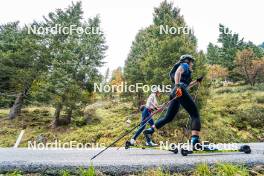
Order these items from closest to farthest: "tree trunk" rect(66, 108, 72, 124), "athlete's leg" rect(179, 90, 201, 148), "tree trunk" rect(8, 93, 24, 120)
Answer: "athlete's leg" rect(179, 90, 201, 148) → "tree trunk" rect(66, 108, 72, 124) → "tree trunk" rect(8, 93, 24, 120)

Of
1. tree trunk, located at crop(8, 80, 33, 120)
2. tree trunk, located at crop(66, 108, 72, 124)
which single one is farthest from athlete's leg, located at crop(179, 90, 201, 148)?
tree trunk, located at crop(8, 80, 33, 120)

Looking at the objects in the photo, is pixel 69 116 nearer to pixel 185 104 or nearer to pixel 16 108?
pixel 16 108

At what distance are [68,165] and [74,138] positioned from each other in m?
18.1

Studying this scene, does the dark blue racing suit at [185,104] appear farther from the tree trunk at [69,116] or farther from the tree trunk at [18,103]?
the tree trunk at [18,103]

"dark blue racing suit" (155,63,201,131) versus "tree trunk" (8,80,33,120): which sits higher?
"tree trunk" (8,80,33,120)

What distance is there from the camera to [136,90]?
93.2 feet

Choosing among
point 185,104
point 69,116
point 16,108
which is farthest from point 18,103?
point 185,104

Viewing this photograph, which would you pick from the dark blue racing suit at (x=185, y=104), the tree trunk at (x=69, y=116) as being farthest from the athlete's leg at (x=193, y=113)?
the tree trunk at (x=69, y=116)

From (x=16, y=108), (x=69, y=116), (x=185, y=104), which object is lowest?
(x=185, y=104)

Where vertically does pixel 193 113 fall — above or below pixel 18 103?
A: below

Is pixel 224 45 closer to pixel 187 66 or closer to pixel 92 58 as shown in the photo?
pixel 92 58

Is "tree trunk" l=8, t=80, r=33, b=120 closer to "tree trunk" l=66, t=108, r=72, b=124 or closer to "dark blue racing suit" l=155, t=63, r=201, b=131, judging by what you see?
"tree trunk" l=66, t=108, r=72, b=124

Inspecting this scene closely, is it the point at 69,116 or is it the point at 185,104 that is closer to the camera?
the point at 185,104

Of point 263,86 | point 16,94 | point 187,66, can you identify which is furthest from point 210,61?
point 187,66
